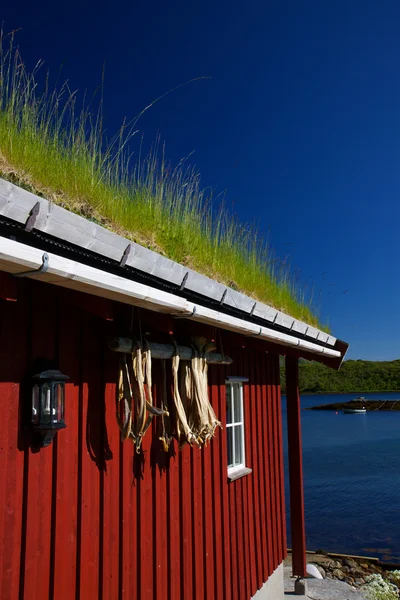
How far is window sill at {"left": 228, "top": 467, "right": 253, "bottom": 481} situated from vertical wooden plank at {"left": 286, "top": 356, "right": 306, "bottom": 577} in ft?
6.33

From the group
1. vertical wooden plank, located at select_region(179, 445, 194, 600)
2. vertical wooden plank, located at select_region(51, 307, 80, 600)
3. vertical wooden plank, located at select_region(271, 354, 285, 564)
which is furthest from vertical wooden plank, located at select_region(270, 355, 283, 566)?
vertical wooden plank, located at select_region(51, 307, 80, 600)

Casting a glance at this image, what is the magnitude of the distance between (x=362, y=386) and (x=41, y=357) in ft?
294

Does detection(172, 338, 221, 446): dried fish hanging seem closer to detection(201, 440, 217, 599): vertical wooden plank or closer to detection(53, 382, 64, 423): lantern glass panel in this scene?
detection(201, 440, 217, 599): vertical wooden plank

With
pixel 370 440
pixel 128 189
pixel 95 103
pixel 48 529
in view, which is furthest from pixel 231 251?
pixel 370 440

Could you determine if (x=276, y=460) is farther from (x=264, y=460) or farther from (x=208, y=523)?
(x=208, y=523)

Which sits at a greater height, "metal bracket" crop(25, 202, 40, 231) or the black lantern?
"metal bracket" crop(25, 202, 40, 231)

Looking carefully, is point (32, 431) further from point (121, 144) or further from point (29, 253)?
point (121, 144)

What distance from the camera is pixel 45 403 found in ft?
7.63

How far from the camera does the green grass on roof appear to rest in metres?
2.70

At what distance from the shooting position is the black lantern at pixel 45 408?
7.59 ft

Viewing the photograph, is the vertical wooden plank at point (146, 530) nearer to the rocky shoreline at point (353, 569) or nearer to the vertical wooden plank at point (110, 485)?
the vertical wooden plank at point (110, 485)

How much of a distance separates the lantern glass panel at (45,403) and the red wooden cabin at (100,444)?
0.07 m

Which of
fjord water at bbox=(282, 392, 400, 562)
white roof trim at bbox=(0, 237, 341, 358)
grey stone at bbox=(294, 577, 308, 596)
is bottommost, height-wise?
fjord water at bbox=(282, 392, 400, 562)

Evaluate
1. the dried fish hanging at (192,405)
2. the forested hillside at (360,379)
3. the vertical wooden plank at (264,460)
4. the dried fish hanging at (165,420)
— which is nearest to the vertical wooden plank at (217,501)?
the dried fish hanging at (192,405)
